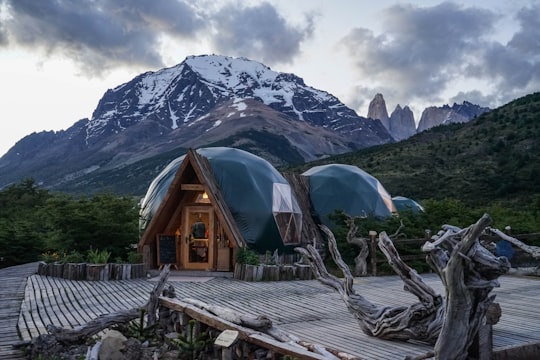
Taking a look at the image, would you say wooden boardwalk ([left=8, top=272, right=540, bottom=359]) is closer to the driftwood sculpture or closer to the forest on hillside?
the driftwood sculpture

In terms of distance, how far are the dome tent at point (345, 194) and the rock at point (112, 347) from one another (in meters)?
13.5

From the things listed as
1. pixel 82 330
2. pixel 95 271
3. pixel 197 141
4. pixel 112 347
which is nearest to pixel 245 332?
pixel 112 347

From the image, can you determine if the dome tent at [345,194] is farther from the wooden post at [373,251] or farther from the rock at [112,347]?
the rock at [112,347]

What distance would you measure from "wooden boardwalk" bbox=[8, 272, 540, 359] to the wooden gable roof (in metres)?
1.81

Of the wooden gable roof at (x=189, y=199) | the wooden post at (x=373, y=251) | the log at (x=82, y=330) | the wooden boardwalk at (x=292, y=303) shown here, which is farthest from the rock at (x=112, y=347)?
the wooden post at (x=373, y=251)

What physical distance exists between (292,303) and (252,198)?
6997 millimetres

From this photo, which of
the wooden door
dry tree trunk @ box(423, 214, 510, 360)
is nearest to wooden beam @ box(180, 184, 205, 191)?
the wooden door

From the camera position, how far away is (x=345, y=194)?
68.0 feet

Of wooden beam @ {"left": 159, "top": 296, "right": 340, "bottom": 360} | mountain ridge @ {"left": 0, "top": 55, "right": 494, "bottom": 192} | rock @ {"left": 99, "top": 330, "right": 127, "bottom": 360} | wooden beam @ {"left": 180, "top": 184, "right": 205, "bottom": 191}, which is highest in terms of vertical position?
mountain ridge @ {"left": 0, "top": 55, "right": 494, "bottom": 192}

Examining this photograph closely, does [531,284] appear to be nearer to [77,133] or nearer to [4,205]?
[4,205]

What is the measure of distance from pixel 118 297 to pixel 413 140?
5034cm

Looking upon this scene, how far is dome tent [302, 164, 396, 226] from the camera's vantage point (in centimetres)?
2014

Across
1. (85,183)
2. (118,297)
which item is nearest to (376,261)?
(118,297)

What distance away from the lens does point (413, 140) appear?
56.2 meters
